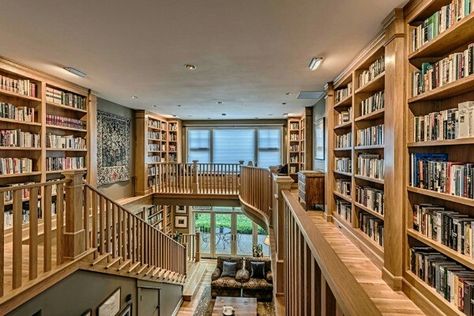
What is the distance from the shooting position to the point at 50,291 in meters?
2.70

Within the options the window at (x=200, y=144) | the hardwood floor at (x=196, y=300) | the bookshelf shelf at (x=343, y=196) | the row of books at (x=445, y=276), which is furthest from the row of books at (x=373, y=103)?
the window at (x=200, y=144)

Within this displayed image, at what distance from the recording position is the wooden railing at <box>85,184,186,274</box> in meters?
3.36

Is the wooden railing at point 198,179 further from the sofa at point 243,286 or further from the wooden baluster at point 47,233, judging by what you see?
the wooden baluster at point 47,233

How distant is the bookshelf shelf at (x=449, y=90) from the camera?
1872 mm

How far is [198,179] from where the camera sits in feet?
27.4

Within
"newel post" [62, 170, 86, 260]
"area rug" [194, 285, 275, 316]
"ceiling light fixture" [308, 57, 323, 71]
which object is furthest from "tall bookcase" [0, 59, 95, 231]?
"area rug" [194, 285, 275, 316]

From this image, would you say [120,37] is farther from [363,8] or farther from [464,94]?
[464,94]

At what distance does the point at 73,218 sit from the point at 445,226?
128 inches

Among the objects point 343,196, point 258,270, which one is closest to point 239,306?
point 258,270

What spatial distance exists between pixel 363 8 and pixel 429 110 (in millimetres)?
1005

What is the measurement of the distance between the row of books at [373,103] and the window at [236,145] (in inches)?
245

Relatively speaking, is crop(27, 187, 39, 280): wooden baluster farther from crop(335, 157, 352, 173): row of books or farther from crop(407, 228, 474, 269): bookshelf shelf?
crop(335, 157, 352, 173): row of books

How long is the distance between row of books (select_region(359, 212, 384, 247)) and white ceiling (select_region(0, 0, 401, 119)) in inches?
76.9

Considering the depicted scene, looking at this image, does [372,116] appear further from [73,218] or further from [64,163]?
[64,163]
